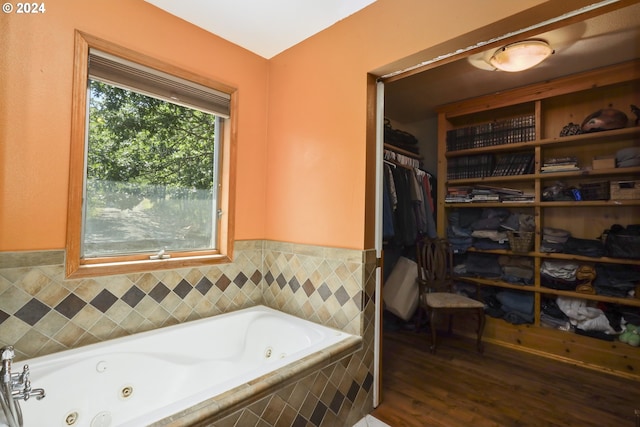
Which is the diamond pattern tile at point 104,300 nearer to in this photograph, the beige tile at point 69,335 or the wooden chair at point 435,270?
the beige tile at point 69,335

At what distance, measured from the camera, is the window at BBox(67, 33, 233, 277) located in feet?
5.06

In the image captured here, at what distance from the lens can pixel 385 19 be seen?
1.63 metres

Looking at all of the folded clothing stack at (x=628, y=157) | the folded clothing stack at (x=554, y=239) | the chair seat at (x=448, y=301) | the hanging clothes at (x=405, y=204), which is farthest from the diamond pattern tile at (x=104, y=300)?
the folded clothing stack at (x=628, y=157)

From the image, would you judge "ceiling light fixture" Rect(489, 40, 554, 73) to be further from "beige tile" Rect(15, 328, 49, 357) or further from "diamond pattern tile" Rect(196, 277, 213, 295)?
"beige tile" Rect(15, 328, 49, 357)

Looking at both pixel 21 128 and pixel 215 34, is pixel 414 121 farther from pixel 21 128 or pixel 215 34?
pixel 21 128

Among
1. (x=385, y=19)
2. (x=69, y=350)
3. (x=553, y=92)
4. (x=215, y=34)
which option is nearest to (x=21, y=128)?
(x=69, y=350)

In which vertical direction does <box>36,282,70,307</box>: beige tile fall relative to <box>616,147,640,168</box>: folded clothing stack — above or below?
below

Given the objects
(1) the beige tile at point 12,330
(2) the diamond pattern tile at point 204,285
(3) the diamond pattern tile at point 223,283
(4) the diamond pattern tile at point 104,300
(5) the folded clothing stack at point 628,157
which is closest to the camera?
(1) the beige tile at point 12,330

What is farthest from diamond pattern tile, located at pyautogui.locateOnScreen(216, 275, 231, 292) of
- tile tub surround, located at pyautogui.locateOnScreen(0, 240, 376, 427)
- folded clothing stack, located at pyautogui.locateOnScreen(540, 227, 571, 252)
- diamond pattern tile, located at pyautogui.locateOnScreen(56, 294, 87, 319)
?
folded clothing stack, located at pyautogui.locateOnScreen(540, 227, 571, 252)

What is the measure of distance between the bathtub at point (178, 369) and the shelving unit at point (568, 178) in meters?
1.97

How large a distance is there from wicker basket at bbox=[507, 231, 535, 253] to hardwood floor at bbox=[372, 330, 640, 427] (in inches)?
35.7

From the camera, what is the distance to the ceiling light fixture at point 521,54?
1905 millimetres

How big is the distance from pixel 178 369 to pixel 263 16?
6.97 ft

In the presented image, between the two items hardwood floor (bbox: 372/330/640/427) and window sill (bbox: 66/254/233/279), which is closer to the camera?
window sill (bbox: 66/254/233/279)
